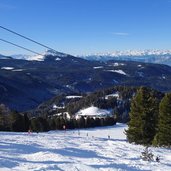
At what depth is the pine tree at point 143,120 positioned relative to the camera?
51.5 meters

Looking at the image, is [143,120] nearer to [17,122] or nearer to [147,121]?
[147,121]

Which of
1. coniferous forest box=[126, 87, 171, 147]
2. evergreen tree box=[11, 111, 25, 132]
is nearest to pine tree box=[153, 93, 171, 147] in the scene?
coniferous forest box=[126, 87, 171, 147]

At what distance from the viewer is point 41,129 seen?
383 ft

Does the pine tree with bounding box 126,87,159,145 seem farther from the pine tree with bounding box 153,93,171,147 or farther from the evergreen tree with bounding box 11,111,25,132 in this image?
the evergreen tree with bounding box 11,111,25,132

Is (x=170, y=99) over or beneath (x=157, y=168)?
over

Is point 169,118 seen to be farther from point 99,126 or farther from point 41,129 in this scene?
point 99,126

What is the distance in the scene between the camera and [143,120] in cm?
5159

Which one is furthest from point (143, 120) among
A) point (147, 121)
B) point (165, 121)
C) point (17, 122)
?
point (17, 122)

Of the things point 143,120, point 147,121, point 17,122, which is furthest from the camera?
point 17,122

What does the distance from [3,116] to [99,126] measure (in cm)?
9256

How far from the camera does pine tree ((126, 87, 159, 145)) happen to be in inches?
2029

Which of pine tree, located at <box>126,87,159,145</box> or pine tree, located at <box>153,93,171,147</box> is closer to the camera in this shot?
pine tree, located at <box>153,93,171,147</box>

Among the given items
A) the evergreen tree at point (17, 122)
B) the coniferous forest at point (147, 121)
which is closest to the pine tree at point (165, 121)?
the coniferous forest at point (147, 121)

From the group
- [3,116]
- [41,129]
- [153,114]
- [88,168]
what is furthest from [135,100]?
[41,129]
